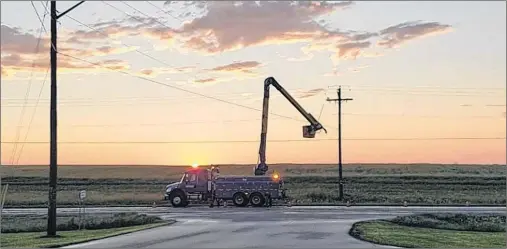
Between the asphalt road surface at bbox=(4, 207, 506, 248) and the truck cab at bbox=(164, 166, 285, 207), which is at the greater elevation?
the truck cab at bbox=(164, 166, 285, 207)

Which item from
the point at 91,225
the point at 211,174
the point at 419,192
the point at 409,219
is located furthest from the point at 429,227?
the point at 419,192

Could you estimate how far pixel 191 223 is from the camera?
30.5 metres

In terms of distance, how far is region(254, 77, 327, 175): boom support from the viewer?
4894 cm

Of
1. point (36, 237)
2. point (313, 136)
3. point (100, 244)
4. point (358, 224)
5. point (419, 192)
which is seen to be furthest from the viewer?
point (419, 192)

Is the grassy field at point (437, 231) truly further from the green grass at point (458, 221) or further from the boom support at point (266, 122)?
the boom support at point (266, 122)

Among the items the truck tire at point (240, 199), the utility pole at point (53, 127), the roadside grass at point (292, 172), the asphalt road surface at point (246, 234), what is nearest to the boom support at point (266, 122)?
the truck tire at point (240, 199)

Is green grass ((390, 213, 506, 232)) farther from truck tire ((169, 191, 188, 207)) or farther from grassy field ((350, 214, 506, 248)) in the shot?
truck tire ((169, 191, 188, 207))

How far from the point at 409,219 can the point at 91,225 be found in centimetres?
1413

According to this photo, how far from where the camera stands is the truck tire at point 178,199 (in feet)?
153

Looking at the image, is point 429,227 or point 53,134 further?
point 429,227

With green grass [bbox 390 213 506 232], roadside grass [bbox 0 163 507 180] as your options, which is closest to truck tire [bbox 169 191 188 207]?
green grass [bbox 390 213 506 232]

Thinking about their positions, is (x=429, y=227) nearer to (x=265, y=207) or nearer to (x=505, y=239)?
(x=505, y=239)

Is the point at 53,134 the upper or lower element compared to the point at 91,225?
upper

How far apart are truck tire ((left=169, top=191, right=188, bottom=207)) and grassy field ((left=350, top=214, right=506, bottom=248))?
56.1 feet
